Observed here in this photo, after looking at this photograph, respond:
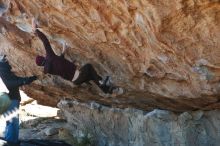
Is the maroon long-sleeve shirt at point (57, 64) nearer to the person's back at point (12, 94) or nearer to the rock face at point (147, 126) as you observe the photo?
the person's back at point (12, 94)

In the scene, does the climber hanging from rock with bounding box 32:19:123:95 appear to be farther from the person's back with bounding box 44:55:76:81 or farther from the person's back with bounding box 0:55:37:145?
the person's back with bounding box 0:55:37:145

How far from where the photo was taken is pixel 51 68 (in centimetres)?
782

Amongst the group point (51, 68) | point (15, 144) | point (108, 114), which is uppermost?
point (51, 68)

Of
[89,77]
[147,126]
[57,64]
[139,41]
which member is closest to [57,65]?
[57,64]

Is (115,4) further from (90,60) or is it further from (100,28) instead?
(90,60)

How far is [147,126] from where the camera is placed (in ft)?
27.7

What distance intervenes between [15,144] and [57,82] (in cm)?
182

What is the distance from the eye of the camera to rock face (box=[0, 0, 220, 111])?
5961 millimetres

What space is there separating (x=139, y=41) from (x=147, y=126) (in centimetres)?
224

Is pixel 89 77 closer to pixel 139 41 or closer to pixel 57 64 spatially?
pixel 57 64

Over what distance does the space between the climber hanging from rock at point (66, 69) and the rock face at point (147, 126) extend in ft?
2.65

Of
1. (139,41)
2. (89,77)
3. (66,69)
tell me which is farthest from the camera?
(89,77)

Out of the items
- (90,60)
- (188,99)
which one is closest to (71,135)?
(90,60)

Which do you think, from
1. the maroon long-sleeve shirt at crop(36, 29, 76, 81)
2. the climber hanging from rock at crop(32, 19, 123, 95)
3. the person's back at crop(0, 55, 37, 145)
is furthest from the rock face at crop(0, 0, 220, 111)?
the person's back at crop(0, 55, 37, 145)
